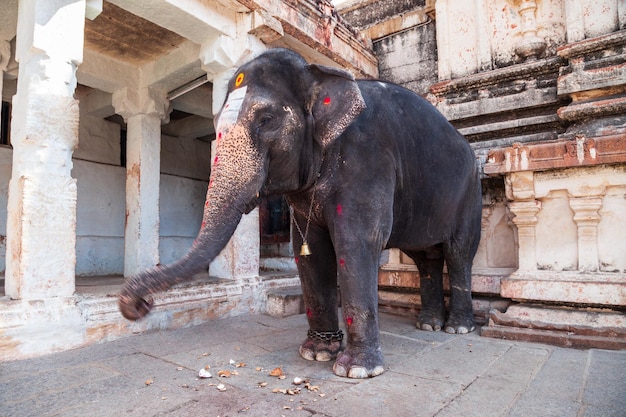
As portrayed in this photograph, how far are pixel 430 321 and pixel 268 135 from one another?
249 centimetres

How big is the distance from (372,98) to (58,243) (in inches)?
110

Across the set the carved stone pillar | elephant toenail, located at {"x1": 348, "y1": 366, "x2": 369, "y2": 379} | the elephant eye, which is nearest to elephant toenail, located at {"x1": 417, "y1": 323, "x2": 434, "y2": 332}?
elephant toenail, located at {"x1": 348, "y1": 366, "x2": 369, "y2": 379}

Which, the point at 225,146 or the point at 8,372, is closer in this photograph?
the point at 225,146

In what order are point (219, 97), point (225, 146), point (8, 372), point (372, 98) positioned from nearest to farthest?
point (225, 146) → point (8, 372) → point (372, 98) → point (219, 97)

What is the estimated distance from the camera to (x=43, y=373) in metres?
2.83

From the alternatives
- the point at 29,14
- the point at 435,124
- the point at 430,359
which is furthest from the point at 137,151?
the point at 430,359

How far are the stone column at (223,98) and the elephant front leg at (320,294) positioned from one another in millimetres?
2039

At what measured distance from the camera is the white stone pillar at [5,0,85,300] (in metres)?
3.38

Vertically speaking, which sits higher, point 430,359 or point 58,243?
point 58,243

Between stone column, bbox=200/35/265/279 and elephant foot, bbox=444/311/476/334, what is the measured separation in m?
2.43

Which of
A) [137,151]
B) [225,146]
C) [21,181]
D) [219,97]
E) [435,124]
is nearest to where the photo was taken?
[225,146]

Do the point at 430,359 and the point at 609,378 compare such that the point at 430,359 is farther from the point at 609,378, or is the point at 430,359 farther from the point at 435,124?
the point at 435,124

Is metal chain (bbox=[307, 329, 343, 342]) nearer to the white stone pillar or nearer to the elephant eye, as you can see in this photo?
the elephant eye

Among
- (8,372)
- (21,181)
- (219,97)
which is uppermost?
(219,97)
